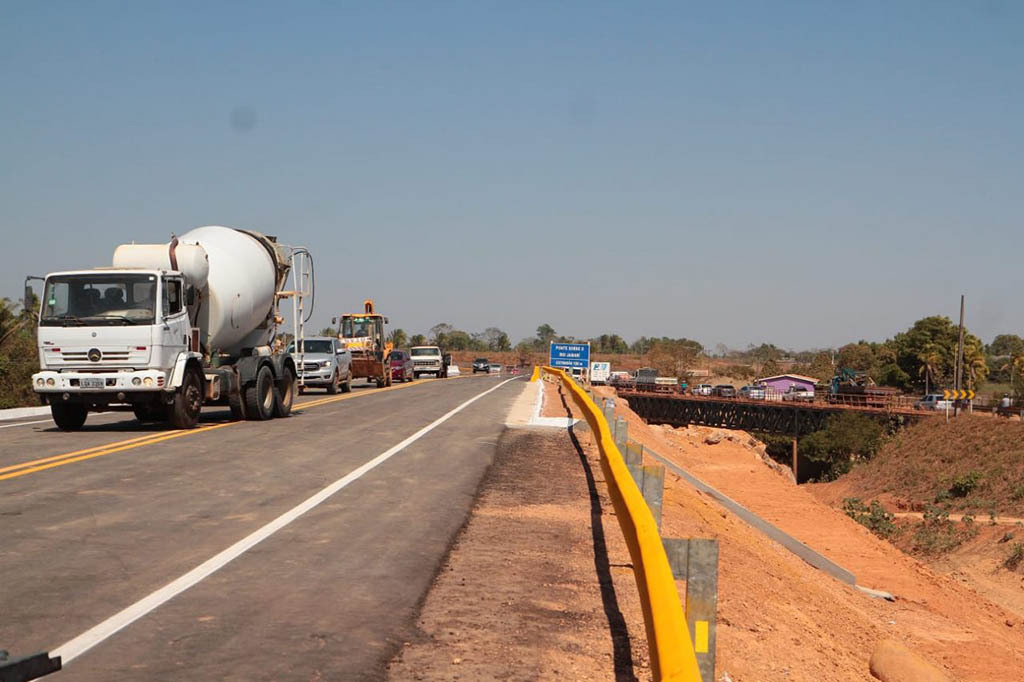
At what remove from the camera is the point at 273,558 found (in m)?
7.93

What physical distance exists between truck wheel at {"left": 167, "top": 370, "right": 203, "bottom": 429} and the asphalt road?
4.46 feet

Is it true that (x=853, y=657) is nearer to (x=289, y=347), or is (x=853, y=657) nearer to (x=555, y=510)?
(x=555, y=510)

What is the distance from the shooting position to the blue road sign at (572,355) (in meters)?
46.4

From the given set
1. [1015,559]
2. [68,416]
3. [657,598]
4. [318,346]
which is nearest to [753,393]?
[318,346]

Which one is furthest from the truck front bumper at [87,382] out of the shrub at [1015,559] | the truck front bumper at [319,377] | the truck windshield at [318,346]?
the shrub at [1015,559]

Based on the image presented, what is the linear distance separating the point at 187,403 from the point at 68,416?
6.94ft

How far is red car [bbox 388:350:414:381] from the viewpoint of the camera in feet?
172

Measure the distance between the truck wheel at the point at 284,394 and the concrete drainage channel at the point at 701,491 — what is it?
26.4ft

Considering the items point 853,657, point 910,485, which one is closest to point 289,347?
point 853,657

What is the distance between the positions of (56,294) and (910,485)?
41047 millimetres

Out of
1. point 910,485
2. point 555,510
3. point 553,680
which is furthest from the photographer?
point 910,485

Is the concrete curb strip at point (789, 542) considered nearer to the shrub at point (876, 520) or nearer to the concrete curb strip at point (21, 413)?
the concrete curb strip at point (21, 413)

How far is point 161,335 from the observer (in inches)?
688

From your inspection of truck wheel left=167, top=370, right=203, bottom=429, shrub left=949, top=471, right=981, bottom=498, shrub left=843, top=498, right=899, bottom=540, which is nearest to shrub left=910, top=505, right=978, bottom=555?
shrub left=843, top=498, right=899, bottom=540
